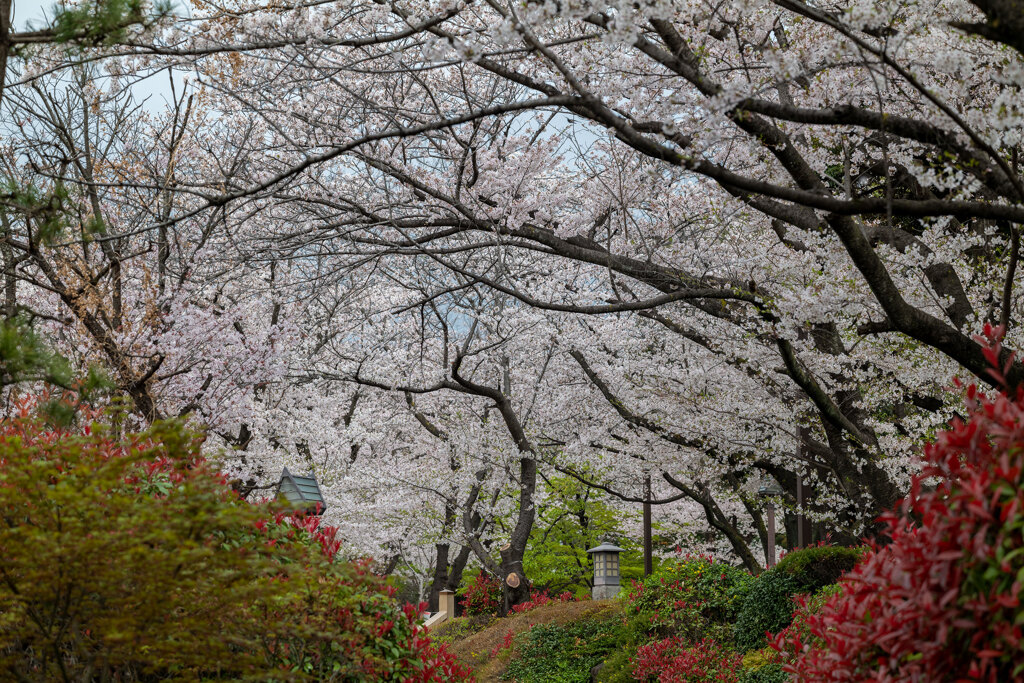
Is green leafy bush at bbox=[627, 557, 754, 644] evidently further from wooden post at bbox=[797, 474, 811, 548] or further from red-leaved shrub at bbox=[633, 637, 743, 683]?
wooden post at bbox=[797, 474, 811, 548]

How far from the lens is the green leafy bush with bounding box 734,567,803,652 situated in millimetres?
9078

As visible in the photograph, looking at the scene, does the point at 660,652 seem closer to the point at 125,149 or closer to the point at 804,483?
the point at 804,483

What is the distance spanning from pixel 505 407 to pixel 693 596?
164 inches

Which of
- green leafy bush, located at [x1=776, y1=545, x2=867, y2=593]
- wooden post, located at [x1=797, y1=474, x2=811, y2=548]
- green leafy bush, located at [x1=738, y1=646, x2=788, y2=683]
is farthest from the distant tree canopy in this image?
green leafy bush, located at [x1=738, y1=646, x2=788, y2=683]

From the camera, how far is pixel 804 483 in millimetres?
11289

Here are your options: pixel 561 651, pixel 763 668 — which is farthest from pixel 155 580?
pixel 561 651

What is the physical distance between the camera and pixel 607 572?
1555 cm

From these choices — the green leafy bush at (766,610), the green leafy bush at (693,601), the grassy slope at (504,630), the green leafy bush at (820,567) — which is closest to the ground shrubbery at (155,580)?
the green leafy bush at (766,610)

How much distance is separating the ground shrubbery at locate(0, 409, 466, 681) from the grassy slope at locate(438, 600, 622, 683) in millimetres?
8415

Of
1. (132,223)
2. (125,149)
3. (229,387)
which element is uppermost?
(125,149)

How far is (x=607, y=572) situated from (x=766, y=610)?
6528 mm

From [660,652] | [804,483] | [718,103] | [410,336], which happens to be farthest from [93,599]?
[410,336]

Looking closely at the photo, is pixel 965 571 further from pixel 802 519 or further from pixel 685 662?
pixel 802 519

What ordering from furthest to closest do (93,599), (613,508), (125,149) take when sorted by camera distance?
(613,508) < (125,149) < (93,599)
